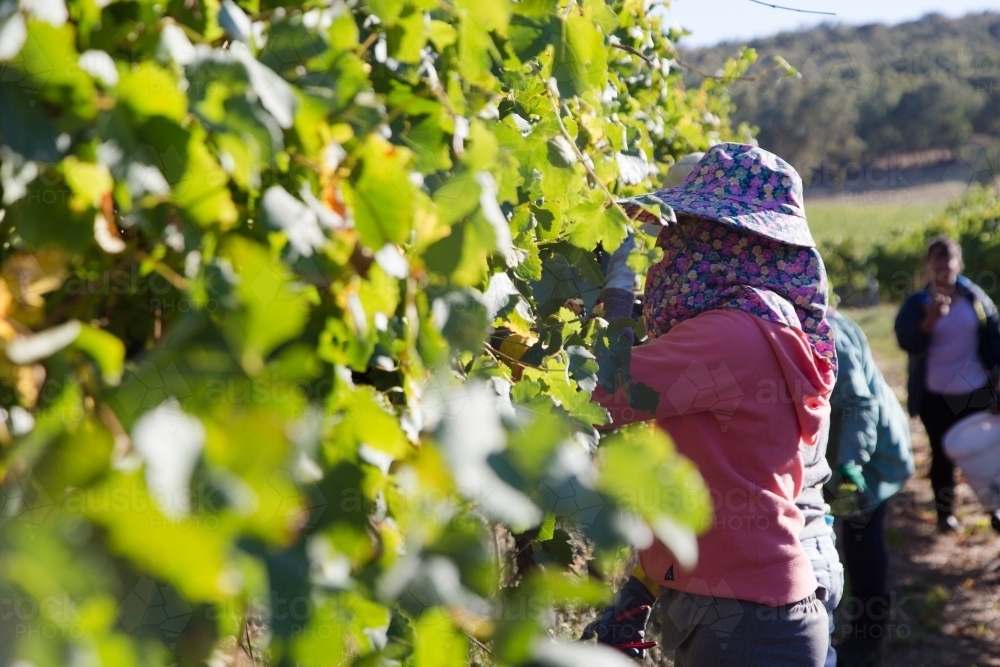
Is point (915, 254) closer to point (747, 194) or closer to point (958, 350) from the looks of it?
point (958, 350)

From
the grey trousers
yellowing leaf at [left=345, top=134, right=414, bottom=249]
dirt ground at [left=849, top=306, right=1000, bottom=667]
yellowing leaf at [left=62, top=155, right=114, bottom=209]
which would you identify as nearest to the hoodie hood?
the grey trousers

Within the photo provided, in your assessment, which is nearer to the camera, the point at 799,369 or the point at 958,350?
the point at 799,369

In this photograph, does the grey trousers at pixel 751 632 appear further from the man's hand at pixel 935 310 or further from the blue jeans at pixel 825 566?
the man's hand at pixel 935 310

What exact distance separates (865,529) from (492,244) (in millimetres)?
4168

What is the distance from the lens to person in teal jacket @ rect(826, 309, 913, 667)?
141 inches

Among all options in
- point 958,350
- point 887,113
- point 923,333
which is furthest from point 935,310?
point 887,113

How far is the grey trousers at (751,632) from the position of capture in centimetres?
211

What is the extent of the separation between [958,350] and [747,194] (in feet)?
15.2

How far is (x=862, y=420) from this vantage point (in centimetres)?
365

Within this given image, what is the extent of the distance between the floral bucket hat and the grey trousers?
0.83 metres

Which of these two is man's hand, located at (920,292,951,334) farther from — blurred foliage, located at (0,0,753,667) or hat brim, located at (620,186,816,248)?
blurred foliage, located at (0,0,753,667)

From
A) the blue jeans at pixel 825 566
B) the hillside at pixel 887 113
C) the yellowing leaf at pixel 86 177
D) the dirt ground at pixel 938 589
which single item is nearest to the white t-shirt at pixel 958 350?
the dirt ground at pixel 938 589

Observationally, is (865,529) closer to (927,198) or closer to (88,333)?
(88,333)

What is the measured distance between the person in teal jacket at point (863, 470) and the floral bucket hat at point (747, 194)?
1.45 m
